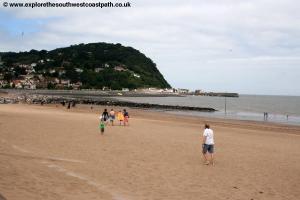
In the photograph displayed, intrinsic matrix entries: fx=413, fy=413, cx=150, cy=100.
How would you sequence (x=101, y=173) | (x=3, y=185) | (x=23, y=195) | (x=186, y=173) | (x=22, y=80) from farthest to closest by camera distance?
(x=22, y=80) < (x=186, y=173) < (x=101, y=173) < (x=3, y=185) < (x=23, y=195)

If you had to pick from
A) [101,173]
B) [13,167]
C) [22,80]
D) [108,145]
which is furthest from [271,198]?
[22,80]

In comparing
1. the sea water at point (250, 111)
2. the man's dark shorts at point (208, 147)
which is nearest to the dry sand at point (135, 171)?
the man's dark shorts at point (208, 147)

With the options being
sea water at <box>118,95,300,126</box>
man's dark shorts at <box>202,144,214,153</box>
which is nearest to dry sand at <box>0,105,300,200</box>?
man's dark shorts at <box>202,144,214,153</box>

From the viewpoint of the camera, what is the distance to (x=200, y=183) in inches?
451

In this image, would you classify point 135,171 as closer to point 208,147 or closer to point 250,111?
point 208,147

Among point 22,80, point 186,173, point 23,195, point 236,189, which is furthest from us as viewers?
point 22,80

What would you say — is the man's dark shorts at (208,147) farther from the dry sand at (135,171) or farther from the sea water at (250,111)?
the sea water at (250,111)

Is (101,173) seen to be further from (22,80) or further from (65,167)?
(22,80)

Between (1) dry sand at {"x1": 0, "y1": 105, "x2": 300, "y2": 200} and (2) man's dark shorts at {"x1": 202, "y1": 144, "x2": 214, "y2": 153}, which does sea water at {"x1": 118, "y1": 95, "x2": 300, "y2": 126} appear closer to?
(1) dry sand at {"x1": 0, "y1": 105, "x2": 300, "y2": 200}

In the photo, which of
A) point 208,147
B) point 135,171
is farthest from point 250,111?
point 135,171

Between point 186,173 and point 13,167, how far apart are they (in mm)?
5136

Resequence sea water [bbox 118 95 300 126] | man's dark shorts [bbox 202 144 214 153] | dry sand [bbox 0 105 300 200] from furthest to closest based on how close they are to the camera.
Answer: sea water [bbox 118 95 300 126] → man's dark shorts [bbox 202 144 214 153] → dry sand [bbox 0 105 300 200]

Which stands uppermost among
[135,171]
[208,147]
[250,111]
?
[208,147]

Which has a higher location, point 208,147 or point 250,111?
point 208,147
